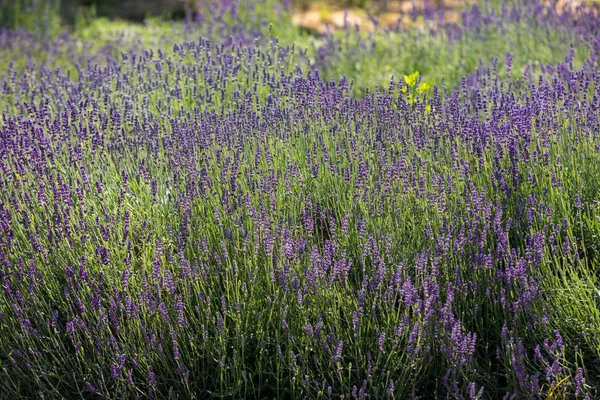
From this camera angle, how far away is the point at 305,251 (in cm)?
291

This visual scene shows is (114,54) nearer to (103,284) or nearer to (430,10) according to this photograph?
(430,10)

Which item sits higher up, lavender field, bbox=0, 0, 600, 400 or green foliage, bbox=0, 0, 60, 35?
green foliage, bbox=0, 0, 60, 35

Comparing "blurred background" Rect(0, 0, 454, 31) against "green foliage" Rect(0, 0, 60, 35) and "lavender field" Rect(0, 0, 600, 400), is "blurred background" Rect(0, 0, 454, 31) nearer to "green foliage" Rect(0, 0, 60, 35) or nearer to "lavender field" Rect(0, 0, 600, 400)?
"green foliage" Rect(0, 0, 60, 35)

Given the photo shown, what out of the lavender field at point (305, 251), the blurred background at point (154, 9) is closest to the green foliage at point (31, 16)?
the blurred background at point (154, 9)

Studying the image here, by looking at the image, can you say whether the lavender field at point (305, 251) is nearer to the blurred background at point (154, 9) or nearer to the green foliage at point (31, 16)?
the green foliage at point (31, 16)

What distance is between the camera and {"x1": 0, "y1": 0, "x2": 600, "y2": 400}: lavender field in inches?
105

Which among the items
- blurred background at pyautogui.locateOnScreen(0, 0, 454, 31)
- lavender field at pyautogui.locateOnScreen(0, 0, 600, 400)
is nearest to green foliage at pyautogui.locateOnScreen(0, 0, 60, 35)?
blurred background at pyautogui.locateOnScreen(0, 0, 454, 31)

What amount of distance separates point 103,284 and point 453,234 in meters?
1.42

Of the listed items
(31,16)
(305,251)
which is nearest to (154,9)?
(31,16)

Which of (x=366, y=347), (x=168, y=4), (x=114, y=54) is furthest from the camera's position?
(x=168, y=4)

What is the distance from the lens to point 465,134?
11.3ft

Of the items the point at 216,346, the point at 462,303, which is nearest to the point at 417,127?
the point at 462,303

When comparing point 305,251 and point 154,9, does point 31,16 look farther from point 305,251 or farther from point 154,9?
point 305,251

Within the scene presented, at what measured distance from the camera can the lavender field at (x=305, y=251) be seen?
266 cm
